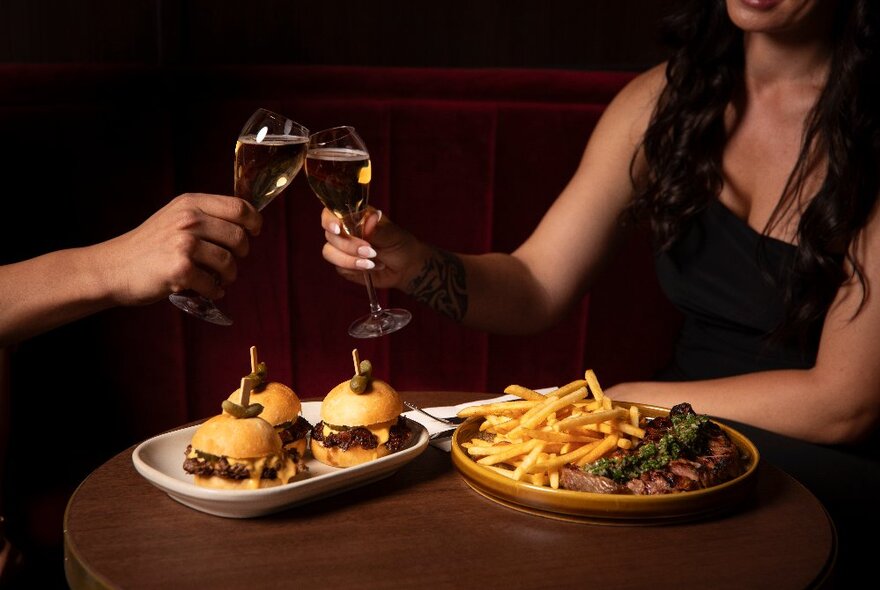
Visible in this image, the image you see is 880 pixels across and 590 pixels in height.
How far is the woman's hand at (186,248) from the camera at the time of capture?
140 cm

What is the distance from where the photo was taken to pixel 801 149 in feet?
6.88

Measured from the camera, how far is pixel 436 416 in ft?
5.05

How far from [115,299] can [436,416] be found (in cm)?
53

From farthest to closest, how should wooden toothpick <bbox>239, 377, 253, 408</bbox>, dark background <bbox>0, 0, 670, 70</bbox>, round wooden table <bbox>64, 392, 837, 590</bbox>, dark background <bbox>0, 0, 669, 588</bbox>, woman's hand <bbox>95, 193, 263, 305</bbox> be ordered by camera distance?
dark background <bbox>0, 0, 670, 70</bbox>
dark background <bbox>0, 0, 669, 588</bbox>
woman's hand <bbox>95, 193, 263, 305</bbox>
wooden toothpick <bbox>239, 377, 253, 408</bbox>
round wooden table <bbox>64, 392, 837, 590</bbox>

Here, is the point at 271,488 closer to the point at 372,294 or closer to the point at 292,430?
the point at 292,430

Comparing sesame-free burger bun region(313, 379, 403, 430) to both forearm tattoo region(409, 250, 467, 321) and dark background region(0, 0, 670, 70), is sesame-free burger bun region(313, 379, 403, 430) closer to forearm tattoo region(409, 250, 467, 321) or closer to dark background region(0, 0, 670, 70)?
forearm tattoo region(409, 250, 467, 321)

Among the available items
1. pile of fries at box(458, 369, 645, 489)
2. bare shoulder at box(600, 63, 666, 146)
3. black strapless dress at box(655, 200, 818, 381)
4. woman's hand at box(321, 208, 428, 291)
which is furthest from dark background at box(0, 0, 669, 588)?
pile of fries at box(458, 369, 645, 489)

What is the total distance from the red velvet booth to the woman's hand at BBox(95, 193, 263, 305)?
743mm

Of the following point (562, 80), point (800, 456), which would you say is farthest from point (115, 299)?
point (562, 80)

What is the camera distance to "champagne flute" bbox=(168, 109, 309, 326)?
1.44 meters

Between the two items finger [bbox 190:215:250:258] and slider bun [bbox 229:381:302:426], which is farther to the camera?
finger [bbox 190:215:250:258]

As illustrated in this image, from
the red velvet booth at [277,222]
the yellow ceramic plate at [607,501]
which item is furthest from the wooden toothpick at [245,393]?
the red velvet booth at [277,222]

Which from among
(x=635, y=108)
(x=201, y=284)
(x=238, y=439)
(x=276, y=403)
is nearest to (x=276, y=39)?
(x=635, y=108)

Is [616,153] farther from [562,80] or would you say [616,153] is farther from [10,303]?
[10,303]
